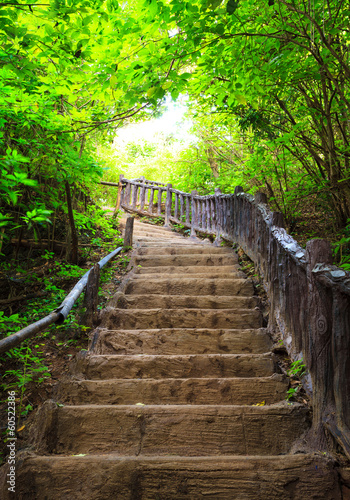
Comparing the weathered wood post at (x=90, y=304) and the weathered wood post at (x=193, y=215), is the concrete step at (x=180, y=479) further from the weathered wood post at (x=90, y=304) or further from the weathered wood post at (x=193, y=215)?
the weathered wood post at (x=193, y=215)

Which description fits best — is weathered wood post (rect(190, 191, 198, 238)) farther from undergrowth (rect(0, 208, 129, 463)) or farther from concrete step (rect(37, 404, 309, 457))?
concrete step (rect(37, 404, 309, 457))

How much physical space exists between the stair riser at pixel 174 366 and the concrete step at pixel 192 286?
133cm

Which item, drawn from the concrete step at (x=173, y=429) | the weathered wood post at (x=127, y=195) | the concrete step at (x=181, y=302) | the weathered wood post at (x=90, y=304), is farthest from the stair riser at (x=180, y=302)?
the weathered wood post at (x=127, y=195)

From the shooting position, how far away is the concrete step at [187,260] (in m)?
5.08

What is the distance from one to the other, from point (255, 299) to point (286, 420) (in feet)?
5.52

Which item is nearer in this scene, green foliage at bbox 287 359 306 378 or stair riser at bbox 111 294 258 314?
green foliage at bbox 287 359 306 378

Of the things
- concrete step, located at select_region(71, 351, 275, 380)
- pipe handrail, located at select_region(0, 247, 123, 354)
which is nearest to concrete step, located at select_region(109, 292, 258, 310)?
pipe handrail, located at select_region(0, 247, 123, 354)

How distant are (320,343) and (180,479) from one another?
3.48 feet

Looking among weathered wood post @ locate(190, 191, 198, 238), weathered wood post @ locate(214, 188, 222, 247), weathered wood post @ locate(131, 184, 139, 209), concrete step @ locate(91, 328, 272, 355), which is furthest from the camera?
weathered wood post @ locate(131, 184, 139, 209)

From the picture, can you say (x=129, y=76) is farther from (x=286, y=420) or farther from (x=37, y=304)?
(x=37, y=304)

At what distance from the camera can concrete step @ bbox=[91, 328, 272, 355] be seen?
2.90 metres

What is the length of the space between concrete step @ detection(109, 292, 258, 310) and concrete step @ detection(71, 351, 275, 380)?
1.00 metres

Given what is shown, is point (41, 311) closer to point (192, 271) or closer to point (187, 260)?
point (192, 271)

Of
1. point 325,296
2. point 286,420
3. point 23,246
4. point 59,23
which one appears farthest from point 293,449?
point 23,246
